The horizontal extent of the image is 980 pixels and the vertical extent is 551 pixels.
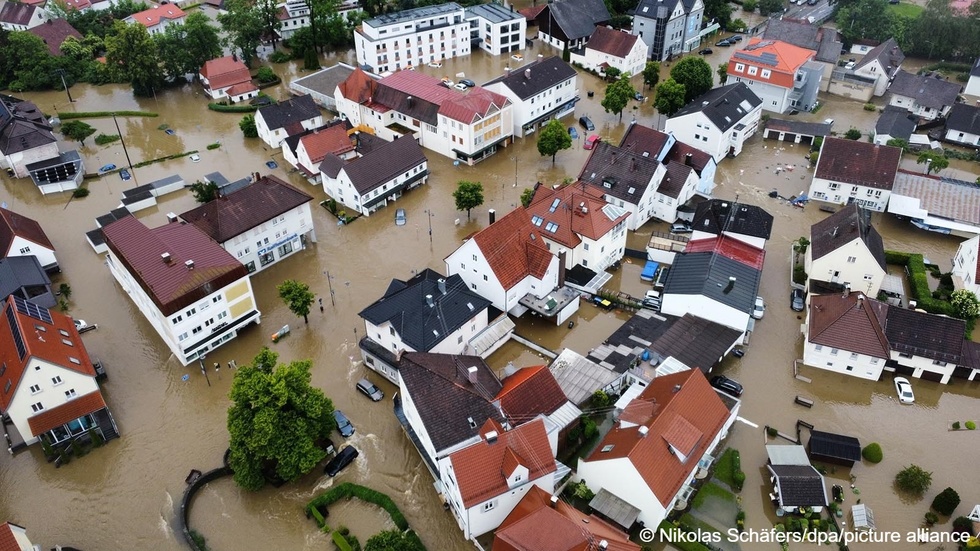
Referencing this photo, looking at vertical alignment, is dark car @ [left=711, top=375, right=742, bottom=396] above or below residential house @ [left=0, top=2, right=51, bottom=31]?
below

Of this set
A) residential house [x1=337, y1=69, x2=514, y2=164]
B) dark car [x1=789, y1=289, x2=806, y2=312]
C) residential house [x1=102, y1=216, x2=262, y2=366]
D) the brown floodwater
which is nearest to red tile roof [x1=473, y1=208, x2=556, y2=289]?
the brown floodwater

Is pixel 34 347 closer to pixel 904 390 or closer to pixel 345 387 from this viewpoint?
pixel 345 387

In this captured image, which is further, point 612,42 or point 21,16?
point 21,16

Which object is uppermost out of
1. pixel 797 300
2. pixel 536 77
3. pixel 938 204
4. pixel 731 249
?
pixel 536 77

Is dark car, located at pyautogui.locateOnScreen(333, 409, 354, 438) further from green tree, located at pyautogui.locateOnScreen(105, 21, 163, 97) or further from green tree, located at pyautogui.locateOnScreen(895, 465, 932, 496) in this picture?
green tree, located at pyautogui.locateOnScreen(105, 21, 163, 97)

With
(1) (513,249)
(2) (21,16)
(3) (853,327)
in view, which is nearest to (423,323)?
(1) (513,249)

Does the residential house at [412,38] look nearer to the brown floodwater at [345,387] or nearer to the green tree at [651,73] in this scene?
the brown floodwater at [345,387]
